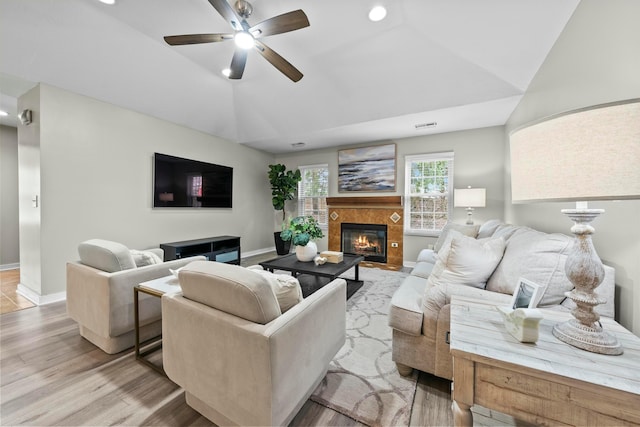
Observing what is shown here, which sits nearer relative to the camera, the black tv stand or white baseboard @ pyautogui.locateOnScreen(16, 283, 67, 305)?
white baseboard @ pyautogui.locateOnScreen(16, 283, 67, 305)

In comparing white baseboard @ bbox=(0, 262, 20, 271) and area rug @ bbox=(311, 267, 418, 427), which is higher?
white baseboard @ bbox=(0, 262, 20, 271)

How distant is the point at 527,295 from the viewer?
105 cm

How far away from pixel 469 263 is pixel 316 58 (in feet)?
9.55

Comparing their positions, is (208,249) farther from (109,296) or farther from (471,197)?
(471,197)

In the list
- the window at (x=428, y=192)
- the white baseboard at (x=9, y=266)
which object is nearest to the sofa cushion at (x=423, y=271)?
the window at (x=428, y=192)

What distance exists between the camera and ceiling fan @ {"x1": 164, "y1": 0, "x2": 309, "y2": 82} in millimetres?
1923

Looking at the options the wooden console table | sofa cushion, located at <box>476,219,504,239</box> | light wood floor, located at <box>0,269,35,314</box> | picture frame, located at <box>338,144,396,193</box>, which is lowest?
light wood floor, located at <box>0,269,35,314</box>

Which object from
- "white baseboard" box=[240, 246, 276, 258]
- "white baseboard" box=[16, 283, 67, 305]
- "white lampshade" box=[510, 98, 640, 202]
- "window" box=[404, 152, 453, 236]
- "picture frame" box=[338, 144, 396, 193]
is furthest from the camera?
"white baseboard" box=[240, 246, 276, 258]

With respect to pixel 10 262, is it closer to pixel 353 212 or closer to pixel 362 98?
pixel 353 212

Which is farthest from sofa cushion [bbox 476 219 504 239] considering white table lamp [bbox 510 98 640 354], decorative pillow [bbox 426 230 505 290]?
white table lamp [bbox 510 98 640 354]

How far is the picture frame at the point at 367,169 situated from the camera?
15.9 ft

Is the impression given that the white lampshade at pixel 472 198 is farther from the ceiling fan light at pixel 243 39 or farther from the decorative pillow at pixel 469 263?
the ceiling fan light at pixel 243 39

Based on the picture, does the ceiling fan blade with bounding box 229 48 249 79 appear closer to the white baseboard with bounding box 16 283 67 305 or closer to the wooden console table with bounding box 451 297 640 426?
the wooden console table with bounding box 451 297 640 426

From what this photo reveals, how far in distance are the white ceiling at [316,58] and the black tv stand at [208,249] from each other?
2.05 m
